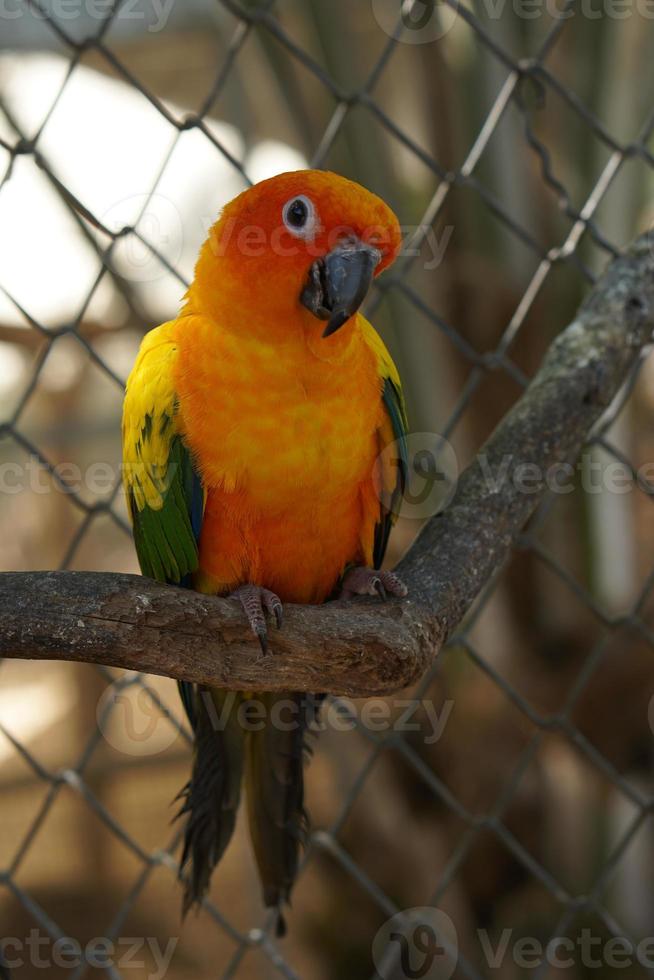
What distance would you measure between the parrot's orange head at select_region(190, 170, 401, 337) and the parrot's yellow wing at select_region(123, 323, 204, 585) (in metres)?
0.11

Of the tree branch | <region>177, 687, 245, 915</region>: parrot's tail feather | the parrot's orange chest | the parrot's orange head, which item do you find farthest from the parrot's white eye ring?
<region>177, 687, 245, 915</region>: parrot's tail feather

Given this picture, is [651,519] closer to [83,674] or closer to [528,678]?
[528,678]

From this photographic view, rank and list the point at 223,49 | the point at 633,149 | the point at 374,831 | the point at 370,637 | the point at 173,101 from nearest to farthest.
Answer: the point at 370,637, the point at 633,149, the point at 374,831, the point at 223,49, the point at 173,101

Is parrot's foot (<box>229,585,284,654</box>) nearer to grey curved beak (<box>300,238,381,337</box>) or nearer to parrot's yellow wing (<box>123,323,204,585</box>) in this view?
parrot's yellow wing (<box>123,323,204,585</box>)

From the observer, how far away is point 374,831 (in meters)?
2.15

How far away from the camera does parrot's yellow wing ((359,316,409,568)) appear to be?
1.20 metres

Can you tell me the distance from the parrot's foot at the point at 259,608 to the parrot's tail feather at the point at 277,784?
9.7 inches

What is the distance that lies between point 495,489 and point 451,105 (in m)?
1.38

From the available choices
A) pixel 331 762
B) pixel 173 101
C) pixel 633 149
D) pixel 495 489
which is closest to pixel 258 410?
pixel 495 489

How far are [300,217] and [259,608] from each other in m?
0.47

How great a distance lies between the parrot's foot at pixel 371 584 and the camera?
37.9 inches

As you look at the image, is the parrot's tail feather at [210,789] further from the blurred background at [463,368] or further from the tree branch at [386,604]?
the blurred background at [463,368]

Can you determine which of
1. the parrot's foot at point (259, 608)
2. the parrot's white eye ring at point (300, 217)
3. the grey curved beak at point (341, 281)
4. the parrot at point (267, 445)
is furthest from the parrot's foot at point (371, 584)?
the parrot's white eye ring at point (300, 217)

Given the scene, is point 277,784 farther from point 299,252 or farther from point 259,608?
point 299,252
